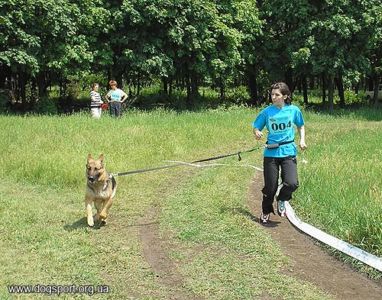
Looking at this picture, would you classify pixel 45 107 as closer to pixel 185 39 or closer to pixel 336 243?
pixel 185 39

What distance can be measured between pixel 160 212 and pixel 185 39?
57.0 ft

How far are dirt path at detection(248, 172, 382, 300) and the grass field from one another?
0.58ft

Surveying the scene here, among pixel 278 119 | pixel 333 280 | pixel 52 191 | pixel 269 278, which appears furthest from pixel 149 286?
pixel 52 191

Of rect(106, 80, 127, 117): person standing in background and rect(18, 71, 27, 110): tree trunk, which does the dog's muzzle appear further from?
rect(18, 71, 27, 110): tree trunk

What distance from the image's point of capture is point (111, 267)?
5320 mm

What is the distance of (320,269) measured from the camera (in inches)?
207

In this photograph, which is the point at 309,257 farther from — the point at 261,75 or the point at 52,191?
the point at 261,75

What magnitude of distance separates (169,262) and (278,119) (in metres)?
2.53

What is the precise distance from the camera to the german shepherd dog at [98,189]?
6.50 m

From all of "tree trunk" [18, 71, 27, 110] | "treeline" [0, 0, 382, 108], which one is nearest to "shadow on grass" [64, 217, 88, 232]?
"treeline" [0, 0, 382, 108]

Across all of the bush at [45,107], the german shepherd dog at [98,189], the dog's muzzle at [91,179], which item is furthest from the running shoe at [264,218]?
the bush at [45,107]

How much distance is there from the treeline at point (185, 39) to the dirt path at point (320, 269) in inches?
629

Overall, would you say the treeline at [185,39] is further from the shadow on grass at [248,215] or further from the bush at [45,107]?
the shadow on grass at [248,215]

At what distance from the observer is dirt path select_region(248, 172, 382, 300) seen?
15.5 ft
